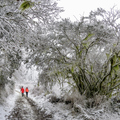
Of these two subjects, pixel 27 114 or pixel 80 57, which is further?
pixel 27 114

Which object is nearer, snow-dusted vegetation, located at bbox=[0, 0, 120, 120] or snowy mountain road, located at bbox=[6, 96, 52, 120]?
snow-dusted vegetation, located at bbox=[0, 0, 120, 120]

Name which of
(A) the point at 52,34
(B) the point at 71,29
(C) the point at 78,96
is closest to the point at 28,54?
(A) the point at 52,34

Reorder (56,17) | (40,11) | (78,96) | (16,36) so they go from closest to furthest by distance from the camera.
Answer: (16,36), (40,11), (56,17), (78,96)

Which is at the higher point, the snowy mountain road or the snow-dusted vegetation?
the snow-dusted vegetation

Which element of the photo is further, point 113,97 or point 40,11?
point 113,97

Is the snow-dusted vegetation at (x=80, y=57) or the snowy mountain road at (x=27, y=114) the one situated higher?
the snow-dusted vegetation at (x=80, y=57)

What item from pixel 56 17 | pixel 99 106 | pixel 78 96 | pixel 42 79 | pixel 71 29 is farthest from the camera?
pixel 42 79

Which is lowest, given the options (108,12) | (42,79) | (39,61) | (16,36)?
(42,79)

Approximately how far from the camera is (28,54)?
24.1ft

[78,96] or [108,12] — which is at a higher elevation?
[108,12]

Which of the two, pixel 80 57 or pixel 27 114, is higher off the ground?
pixel 80 57

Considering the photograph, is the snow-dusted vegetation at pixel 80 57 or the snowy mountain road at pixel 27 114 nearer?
the snow-dusted vegetation at pixel 80 57

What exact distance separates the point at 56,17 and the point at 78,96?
486 cm

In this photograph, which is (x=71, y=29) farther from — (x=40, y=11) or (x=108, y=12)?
(x=40, y=11)
